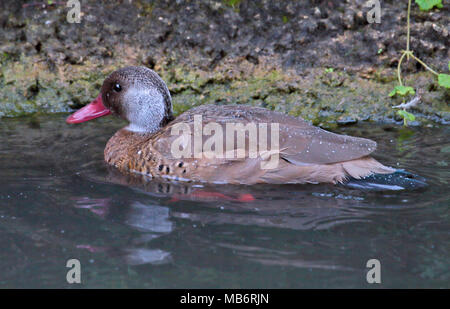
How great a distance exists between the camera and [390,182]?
4.90m

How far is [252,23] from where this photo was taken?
756 cm

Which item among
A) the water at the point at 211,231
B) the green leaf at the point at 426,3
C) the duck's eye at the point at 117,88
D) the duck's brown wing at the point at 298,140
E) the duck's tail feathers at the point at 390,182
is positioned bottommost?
the water at the point at 211,231

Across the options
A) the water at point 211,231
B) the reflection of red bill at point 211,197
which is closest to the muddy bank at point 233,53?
the water at point 211,231

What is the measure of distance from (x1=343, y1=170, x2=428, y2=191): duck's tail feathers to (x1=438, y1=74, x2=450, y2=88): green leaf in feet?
6.81

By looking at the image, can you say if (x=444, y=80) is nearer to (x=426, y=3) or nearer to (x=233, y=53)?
(x=426, y=3)

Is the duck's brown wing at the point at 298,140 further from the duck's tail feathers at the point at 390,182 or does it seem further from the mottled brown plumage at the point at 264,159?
the duck's tail feathers at the point at 390,182

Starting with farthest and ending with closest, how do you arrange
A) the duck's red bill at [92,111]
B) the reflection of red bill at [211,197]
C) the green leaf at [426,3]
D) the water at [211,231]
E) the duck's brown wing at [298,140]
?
the green leaf at [426,3] < the duck's red bill at [92,111] < the duck's brown wing at [298,140] < the reflection of red bill at [211,197] < the water at [211,231]

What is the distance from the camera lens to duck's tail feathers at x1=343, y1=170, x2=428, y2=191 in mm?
4891

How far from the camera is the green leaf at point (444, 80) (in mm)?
6715

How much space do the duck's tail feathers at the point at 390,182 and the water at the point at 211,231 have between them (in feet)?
0.22

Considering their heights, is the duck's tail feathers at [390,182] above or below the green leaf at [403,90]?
below

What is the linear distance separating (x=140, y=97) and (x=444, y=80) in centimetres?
329

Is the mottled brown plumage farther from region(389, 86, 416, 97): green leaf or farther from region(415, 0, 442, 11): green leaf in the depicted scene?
region(415, 0, 442, 11): green leaf

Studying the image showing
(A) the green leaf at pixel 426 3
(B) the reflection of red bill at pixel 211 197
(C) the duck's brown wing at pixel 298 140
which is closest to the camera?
(B) the reflection of red bill at pixel 211 197
